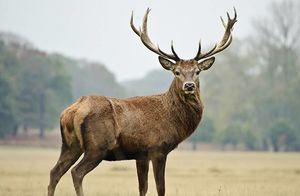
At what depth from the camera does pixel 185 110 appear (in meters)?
15.1

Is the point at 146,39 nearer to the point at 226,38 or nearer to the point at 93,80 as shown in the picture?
the point at 226,38

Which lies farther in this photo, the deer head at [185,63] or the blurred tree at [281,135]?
the blurred tree at [281,135]

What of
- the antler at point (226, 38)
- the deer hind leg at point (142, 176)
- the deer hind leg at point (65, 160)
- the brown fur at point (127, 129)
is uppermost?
the antler at point (226, 38)

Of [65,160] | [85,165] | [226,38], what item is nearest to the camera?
[85,165]

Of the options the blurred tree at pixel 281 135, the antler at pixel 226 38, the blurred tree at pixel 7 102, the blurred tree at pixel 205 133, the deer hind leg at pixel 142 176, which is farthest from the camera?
the blurred tree at pixel 205 133

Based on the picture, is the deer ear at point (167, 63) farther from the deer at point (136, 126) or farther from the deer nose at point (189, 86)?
the deer nose at point (189, 86)

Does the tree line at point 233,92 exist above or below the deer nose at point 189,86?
below

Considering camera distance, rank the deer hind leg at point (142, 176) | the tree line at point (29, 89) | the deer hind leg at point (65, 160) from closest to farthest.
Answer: the deer hind leg at point (65, 160) → the deer hind leg at point (142, 176) → the tree line at point (29, 89)

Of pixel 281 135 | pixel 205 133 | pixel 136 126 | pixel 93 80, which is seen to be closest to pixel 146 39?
pixel 136 126

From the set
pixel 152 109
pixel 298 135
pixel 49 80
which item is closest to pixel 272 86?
pixel 298 135

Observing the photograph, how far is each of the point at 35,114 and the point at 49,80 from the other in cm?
487

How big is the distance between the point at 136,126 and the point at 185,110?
115 cm

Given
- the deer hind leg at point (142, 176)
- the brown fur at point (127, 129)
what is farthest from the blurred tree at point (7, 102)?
the brown fur at point (127, 129)

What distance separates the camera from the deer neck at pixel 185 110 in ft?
49.2
